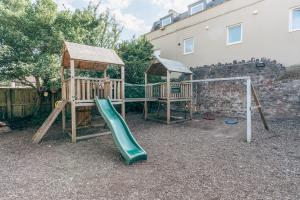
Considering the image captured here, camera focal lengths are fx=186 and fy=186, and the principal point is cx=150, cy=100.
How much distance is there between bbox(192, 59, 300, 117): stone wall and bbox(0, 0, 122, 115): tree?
8.44 meters

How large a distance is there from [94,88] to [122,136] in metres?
2.70

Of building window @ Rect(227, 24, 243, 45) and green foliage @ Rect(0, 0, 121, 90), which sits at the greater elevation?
building window @ Rect(227, 24, 243, 45)

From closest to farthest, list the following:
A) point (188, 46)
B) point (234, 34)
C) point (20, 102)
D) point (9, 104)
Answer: point (9, 104), point (20, 102), point (234, 34), point (188, 46)

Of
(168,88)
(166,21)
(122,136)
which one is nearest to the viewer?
(122,136)

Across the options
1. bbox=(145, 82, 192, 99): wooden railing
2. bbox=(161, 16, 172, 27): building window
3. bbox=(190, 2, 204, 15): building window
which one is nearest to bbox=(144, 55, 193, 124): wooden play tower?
bbox=(145, 82, 192, 99): wooden railing

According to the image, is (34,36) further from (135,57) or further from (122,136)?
(122,136)

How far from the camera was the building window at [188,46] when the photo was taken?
1484 cm

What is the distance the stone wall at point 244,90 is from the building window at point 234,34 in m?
1.79

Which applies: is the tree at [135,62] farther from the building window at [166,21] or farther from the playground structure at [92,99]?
the building window at [166,21]

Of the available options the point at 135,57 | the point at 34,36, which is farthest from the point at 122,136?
the point at 135,57

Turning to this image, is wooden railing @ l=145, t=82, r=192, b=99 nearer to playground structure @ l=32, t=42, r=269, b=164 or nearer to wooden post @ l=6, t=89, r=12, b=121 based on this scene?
playground structure @ l=32, t=42, r=269, b=164

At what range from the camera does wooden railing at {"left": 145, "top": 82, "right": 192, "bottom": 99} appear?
34.4 ft

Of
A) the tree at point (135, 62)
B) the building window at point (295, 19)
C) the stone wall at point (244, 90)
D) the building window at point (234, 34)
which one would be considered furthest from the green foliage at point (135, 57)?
the building window at point (295, 19)

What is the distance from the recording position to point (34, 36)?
29.0 feet
